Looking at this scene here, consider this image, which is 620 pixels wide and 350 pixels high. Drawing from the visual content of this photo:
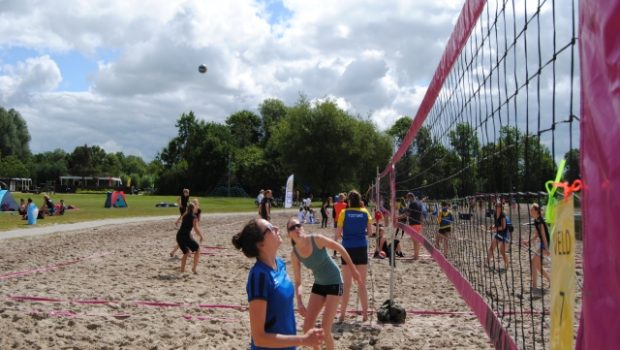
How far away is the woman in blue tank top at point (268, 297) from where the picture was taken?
293 cm

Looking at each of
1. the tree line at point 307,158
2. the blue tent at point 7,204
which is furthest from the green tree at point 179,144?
the blue tent at point 7,204

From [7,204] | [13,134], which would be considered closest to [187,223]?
[7,204]

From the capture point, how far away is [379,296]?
335 inches

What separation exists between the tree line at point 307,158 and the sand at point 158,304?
1.44 meters

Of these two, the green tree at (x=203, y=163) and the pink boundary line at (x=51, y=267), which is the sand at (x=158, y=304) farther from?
the green tree at (x=203, y=163)

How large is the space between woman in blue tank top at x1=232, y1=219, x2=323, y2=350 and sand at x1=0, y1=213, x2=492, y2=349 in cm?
269

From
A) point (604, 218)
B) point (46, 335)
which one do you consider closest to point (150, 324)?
point (46, 335)

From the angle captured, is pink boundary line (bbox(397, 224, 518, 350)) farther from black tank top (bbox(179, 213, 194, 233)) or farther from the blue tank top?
black tank top (bbox(179, 213, 194, 233))

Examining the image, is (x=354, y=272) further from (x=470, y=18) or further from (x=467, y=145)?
(x=470, y=18)

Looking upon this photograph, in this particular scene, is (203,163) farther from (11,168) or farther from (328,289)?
(328,289)

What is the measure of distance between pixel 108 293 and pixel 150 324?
6.23 ft

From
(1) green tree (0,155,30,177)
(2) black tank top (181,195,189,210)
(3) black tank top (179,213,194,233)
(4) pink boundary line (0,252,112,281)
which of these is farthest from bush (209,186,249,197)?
(3) black tank top (179,213,194,233)

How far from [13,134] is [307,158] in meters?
57.8

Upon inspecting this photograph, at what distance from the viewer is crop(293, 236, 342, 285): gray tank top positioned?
5.16 meters
